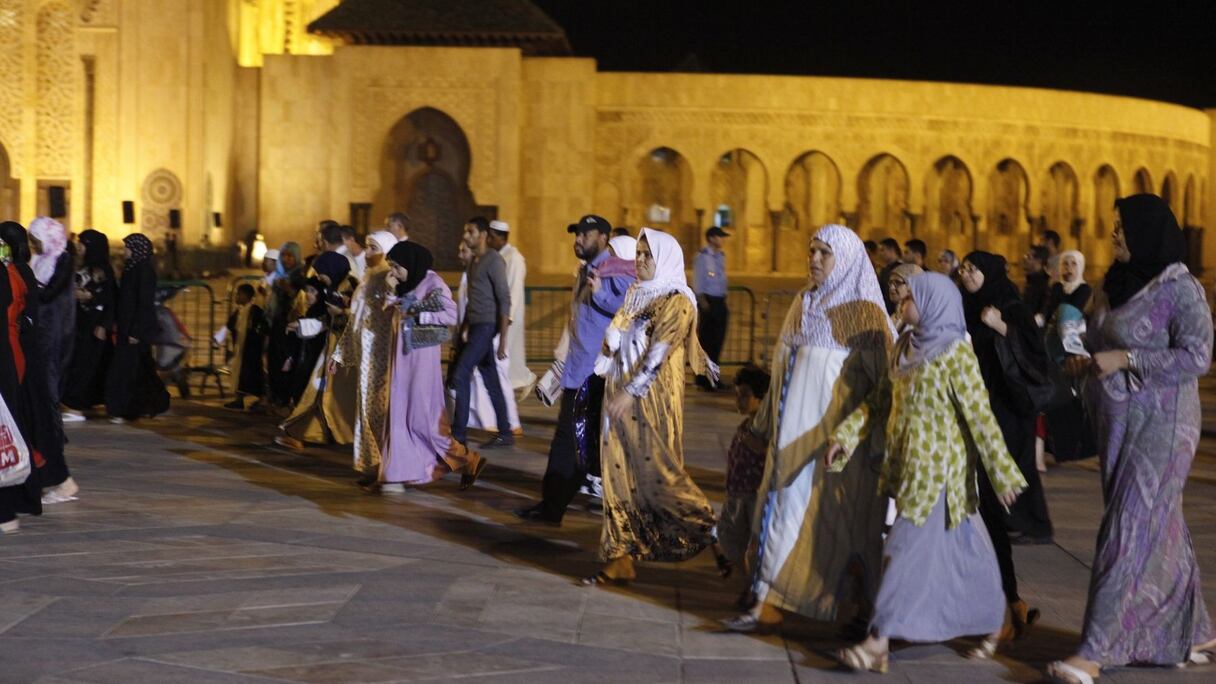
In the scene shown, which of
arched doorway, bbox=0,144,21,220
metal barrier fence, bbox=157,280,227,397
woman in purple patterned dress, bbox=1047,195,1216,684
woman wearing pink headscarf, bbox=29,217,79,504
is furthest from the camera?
arched doorway, bbox=0,144,21,220

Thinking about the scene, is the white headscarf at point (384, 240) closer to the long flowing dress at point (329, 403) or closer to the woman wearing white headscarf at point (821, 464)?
the long flowing dress at point (329, 403)

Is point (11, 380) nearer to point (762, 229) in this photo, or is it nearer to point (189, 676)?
point (189, 676)

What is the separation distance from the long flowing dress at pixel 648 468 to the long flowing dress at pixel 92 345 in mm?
5970

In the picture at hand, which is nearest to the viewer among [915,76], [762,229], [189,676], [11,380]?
[189,676]

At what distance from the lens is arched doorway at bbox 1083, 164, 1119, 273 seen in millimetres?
38000

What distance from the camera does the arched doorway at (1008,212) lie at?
36.6 metres

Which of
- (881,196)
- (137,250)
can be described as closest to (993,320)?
(137,250)

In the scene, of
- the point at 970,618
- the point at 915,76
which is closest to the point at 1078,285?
the point at 970,618

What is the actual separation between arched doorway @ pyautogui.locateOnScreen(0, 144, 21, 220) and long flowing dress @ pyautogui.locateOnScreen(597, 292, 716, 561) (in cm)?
2905

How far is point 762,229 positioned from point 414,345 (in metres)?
27.4

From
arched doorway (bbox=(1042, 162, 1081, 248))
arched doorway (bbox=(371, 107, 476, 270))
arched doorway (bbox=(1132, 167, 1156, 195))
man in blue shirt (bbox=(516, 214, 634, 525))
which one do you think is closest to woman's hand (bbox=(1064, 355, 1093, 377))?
man in blue shirt (bbox=(516, 214, 634, 525))

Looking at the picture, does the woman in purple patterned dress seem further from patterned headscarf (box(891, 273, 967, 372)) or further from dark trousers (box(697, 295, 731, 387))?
dark trousers (box(697, 295, 731, 387))

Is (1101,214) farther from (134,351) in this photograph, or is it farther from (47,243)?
(47,243)

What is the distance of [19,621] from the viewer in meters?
5.51
